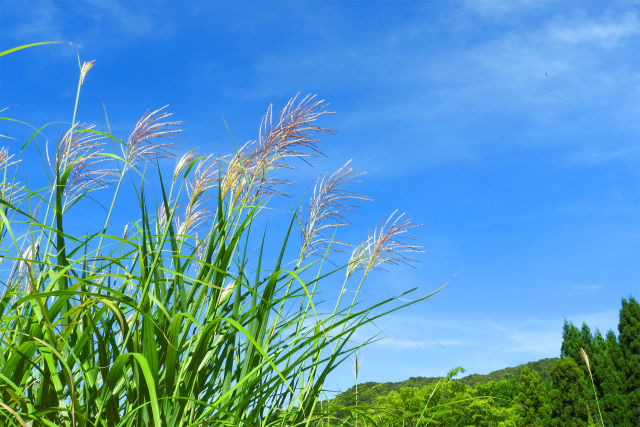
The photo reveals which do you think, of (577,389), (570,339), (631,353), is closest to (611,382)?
(631,353)

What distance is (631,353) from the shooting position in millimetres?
24984

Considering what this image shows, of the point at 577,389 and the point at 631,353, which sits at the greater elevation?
the point at 631,353

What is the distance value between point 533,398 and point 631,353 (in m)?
6.99

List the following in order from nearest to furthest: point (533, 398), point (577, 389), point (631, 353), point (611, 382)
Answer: point (611, 382) → point (631, 353) → point (577, 389) → point (533, 398)

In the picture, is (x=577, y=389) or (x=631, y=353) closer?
(x=631, y=353)

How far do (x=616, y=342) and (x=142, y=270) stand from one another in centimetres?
2926

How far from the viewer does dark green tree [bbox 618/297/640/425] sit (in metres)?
23.5

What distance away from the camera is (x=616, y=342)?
25781 millimetres

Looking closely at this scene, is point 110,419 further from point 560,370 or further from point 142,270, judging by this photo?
point 560,370

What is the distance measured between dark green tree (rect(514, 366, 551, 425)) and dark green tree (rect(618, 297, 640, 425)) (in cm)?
551

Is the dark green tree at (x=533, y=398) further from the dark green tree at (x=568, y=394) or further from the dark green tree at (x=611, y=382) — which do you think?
the dark green tree at (x=611, y=382)

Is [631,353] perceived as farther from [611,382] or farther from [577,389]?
[577,389]

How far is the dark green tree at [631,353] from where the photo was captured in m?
23.5

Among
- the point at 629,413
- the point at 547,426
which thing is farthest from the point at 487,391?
the point at 629,413
